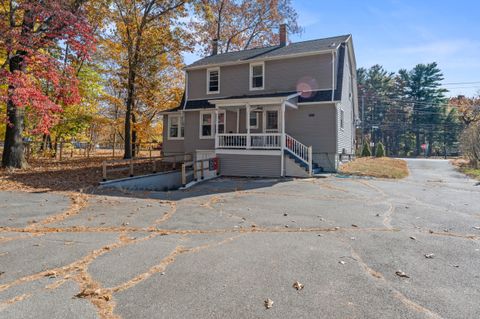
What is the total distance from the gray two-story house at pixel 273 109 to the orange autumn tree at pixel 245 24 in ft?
34.5

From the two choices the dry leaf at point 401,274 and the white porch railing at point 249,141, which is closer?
the dry leaf at point 401,274

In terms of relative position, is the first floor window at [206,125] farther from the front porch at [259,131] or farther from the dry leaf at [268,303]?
the dry leaf at [268,303]

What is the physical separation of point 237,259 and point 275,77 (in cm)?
1454

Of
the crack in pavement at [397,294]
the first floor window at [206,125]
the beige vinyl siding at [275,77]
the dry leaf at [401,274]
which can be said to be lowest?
the crack in pavement at [397,294]

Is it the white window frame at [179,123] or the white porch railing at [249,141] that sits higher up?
the white window frame at [179,123]

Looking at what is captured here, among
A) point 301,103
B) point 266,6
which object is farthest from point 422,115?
point 301,103

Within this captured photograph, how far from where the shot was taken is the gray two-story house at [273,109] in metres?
14.7

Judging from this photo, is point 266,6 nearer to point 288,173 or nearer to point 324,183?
point 288,173

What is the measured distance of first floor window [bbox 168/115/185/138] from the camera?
20.9 meters

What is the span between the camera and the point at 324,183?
11781mm

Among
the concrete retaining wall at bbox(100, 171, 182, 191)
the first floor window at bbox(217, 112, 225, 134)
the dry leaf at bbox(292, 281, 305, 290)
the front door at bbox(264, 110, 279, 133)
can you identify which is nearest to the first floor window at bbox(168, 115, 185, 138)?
the first floor window at bbox(217, 112, 225, 134)

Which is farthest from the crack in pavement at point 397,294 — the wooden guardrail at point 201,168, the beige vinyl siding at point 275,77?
the beige vinyl siding at point 275,77

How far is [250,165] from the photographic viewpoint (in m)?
14.9

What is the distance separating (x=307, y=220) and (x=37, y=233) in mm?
5241
